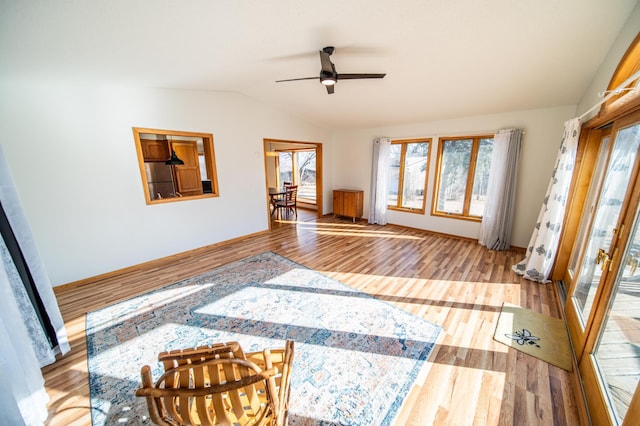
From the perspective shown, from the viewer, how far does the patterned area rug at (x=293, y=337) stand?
1.51 metres

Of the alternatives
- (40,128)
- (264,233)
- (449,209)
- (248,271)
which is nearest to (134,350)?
(248,271)

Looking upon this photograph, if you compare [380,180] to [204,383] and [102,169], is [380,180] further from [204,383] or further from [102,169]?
[204,383]

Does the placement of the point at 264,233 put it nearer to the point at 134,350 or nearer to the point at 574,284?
the point at 134,350

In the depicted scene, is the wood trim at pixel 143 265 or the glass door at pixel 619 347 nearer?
the glass door at pixel 619 347

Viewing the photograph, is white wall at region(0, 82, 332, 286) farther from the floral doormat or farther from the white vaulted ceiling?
the floral doormat

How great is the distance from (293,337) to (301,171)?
7.03 m

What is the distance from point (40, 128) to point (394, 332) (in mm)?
4493

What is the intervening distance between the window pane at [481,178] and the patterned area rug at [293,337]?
3239 mm

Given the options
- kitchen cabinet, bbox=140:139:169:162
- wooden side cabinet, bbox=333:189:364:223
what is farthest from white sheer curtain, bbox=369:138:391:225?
kitchen cabinet, bbox=140:139:169:162

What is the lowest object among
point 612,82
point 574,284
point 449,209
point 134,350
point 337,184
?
point 134,350

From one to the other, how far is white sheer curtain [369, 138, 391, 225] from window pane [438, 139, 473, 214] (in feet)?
3.93

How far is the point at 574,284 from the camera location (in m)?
2.27

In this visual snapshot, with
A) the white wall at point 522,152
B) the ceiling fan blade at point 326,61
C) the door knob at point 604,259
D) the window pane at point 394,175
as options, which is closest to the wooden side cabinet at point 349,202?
the white wall at point 522,152

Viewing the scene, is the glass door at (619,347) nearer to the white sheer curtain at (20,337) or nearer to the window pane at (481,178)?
the window pane at (481,178)
